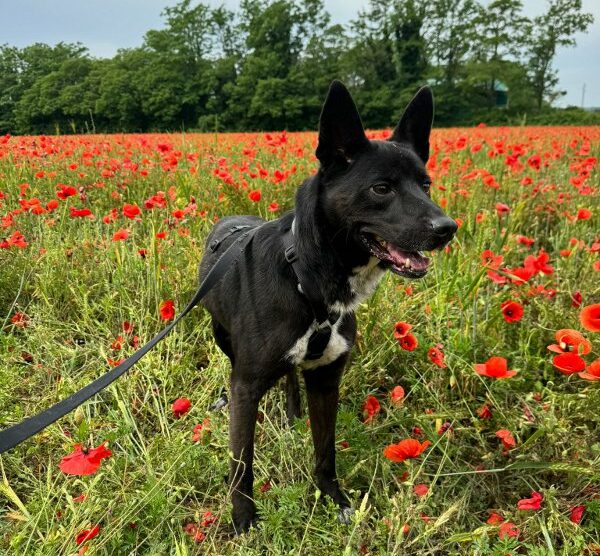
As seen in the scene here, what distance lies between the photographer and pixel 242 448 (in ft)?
5.49

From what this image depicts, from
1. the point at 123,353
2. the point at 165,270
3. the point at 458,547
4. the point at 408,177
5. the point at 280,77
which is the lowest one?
the point at 458,547

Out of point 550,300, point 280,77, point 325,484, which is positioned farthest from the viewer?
point 280,77

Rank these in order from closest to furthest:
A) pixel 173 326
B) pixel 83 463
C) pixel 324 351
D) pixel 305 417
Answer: pixel 83 463 < pixel 173 326 < pixel 324 351 < pixel 305 417

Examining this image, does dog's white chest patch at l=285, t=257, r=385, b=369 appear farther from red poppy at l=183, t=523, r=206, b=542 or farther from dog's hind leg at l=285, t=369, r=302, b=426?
red poppy at l=183, t=523, r=206, b=542

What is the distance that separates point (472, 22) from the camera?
44.3 metres

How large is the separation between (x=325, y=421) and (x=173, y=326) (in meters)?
0.76

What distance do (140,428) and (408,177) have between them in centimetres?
167

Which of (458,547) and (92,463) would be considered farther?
(458,547)

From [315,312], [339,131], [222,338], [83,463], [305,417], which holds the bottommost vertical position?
[305,417]

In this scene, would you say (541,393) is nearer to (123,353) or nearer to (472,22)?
(123,353)

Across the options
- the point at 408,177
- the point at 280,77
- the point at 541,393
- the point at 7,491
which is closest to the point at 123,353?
the point at 7,491

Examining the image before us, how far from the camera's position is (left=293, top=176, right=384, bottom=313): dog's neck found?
5.08 ft

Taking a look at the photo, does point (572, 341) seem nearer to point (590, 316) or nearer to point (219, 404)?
point (590, 316)

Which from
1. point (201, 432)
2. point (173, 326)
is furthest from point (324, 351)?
point (201, 432)
